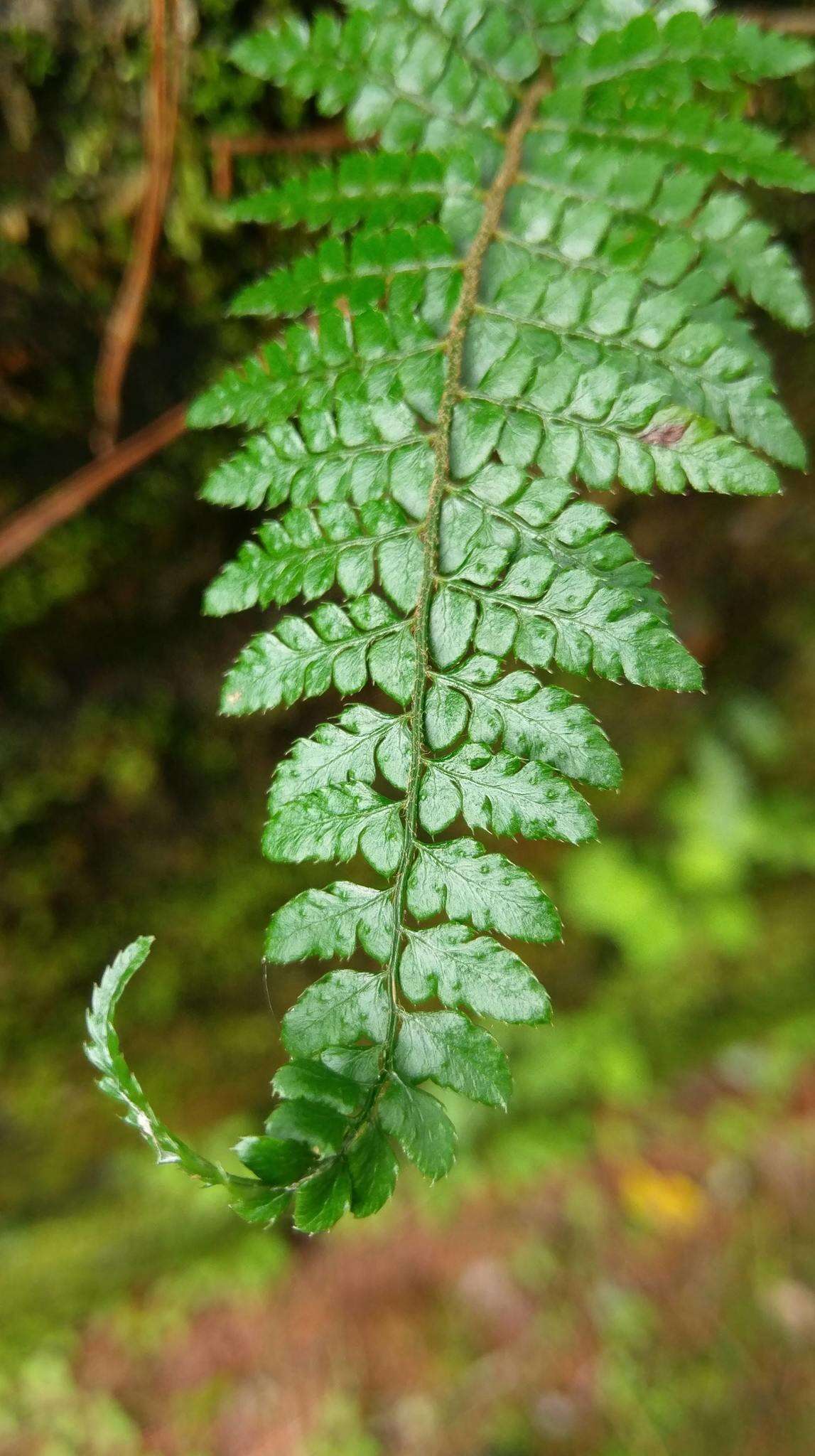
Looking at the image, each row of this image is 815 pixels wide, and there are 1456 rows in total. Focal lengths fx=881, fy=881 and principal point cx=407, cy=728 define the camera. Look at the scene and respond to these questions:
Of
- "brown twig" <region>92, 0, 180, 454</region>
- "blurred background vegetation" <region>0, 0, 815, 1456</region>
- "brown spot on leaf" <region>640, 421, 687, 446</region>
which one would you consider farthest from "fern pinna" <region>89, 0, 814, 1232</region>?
"blurred background vegetation" <region>0, 0, 815, 1456</region>

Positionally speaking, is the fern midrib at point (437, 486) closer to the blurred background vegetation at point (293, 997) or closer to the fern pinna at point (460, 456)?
the fern pinna at point (460, 456)

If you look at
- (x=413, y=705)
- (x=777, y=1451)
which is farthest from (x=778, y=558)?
(x=777, y=1451)

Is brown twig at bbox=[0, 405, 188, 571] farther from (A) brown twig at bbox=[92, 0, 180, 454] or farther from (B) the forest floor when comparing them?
(B) the forest floor

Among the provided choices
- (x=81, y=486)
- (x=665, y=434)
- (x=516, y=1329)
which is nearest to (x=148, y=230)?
(x=81, y=486)

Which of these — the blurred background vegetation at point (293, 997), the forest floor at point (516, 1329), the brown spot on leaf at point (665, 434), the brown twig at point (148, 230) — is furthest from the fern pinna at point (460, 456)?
the forest floor at point (516, 1329)

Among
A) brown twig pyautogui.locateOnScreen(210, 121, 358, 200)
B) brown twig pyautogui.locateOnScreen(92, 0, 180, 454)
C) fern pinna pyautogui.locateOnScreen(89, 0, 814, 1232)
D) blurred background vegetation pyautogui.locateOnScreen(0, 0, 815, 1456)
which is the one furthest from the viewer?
blurred background vegetation pyautogui.locateOnScreen(0, 0, 815, 1456)

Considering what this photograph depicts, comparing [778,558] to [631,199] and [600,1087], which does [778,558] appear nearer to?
[631,199]
